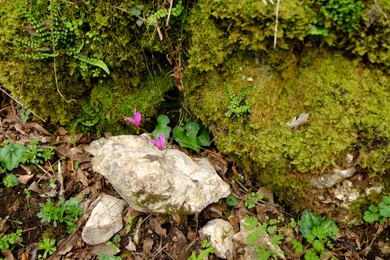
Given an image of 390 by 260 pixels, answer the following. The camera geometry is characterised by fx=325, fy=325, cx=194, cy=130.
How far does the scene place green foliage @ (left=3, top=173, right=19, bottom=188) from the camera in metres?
3.61

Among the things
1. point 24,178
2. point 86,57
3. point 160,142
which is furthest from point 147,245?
point 86,57

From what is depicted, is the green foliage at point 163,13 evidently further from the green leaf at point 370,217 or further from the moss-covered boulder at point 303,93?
the green leaf at point 370,217

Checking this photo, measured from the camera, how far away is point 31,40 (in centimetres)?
357

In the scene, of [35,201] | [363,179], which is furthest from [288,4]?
[35,201]

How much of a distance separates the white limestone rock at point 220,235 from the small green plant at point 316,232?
774 mm

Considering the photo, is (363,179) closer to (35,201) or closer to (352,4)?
(352,4)

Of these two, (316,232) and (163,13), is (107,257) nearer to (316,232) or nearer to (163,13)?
(316,232)

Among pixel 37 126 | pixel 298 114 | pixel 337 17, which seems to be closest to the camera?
pixel 337 17

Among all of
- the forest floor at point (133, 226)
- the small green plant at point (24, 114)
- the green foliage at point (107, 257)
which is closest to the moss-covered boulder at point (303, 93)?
the forest floor at point (133, 226)

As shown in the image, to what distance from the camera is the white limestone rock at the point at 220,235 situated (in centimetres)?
337

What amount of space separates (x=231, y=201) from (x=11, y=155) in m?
2.57

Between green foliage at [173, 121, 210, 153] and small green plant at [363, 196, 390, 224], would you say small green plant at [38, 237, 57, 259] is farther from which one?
small green plant at [363, 196, 390, 224]

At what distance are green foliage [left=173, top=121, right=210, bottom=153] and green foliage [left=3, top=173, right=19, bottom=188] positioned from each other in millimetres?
1860

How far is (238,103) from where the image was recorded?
11.6ft
